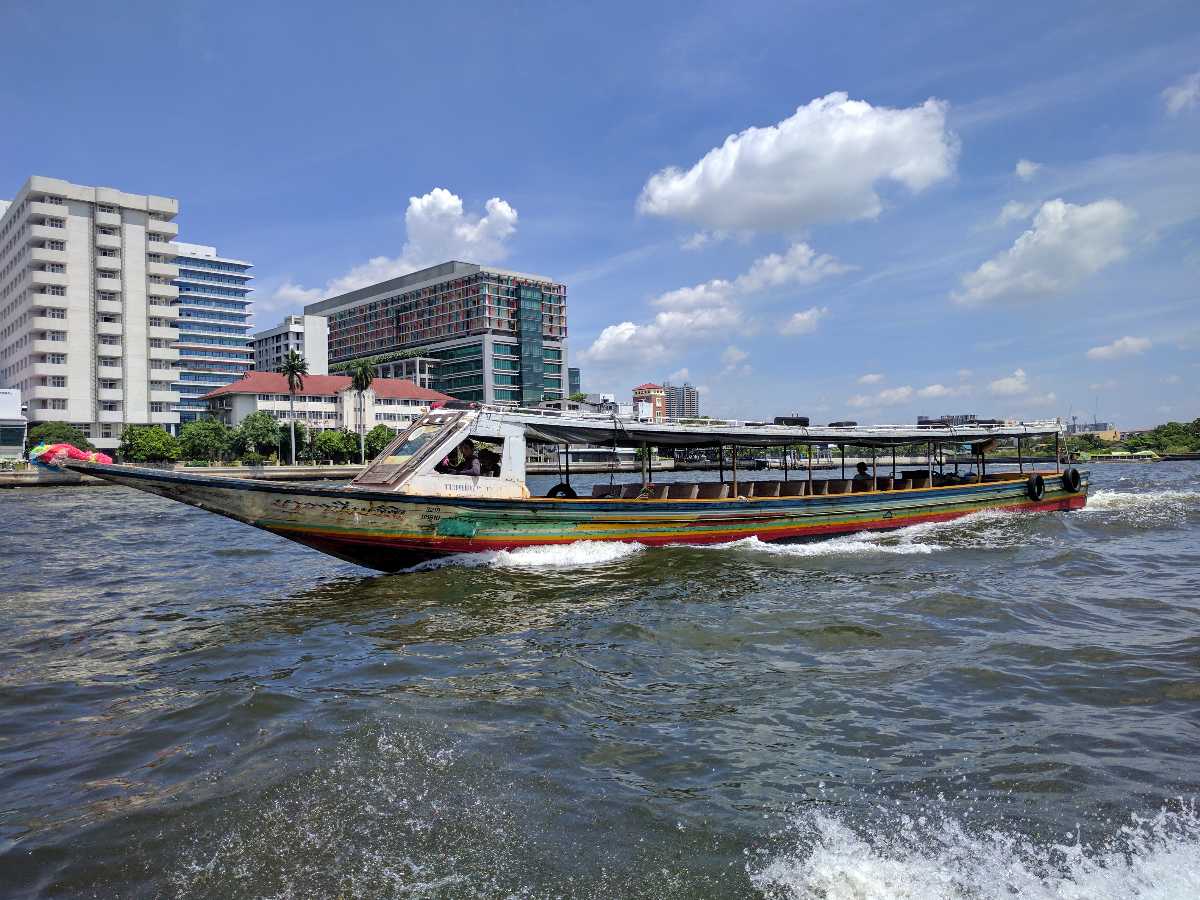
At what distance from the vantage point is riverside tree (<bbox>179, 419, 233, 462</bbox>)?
2906 inches

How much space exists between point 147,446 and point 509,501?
70.1m

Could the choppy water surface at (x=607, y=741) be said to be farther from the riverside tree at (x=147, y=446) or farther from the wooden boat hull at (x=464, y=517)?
the riverside tree at (x=147, y=446)

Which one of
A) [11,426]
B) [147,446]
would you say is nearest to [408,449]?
[147,446]

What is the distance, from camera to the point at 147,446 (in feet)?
228

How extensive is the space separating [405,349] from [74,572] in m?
126

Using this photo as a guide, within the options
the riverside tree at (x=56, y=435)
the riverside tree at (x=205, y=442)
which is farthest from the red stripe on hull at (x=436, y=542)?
the riverside tree at (x=205, y=442)

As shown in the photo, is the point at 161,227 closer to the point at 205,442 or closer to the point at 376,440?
the point at 205,442

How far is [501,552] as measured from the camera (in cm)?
1410

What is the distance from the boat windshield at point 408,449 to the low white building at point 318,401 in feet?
243

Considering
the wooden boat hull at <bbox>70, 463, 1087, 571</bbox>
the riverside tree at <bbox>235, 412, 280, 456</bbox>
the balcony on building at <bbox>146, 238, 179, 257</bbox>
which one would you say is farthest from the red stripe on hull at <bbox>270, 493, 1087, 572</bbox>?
the balcony on building at <bbox>146, 238, 179, 257</bbox>

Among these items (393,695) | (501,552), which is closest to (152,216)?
(501,552)

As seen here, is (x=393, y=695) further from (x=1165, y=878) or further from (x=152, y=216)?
(x=152, y=216)

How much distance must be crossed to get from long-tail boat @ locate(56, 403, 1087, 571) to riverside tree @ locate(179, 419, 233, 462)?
223 ft

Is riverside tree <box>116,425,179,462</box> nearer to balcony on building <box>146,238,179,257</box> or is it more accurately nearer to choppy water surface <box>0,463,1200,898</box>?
balcony on building <box>146,238,179,257</box>
